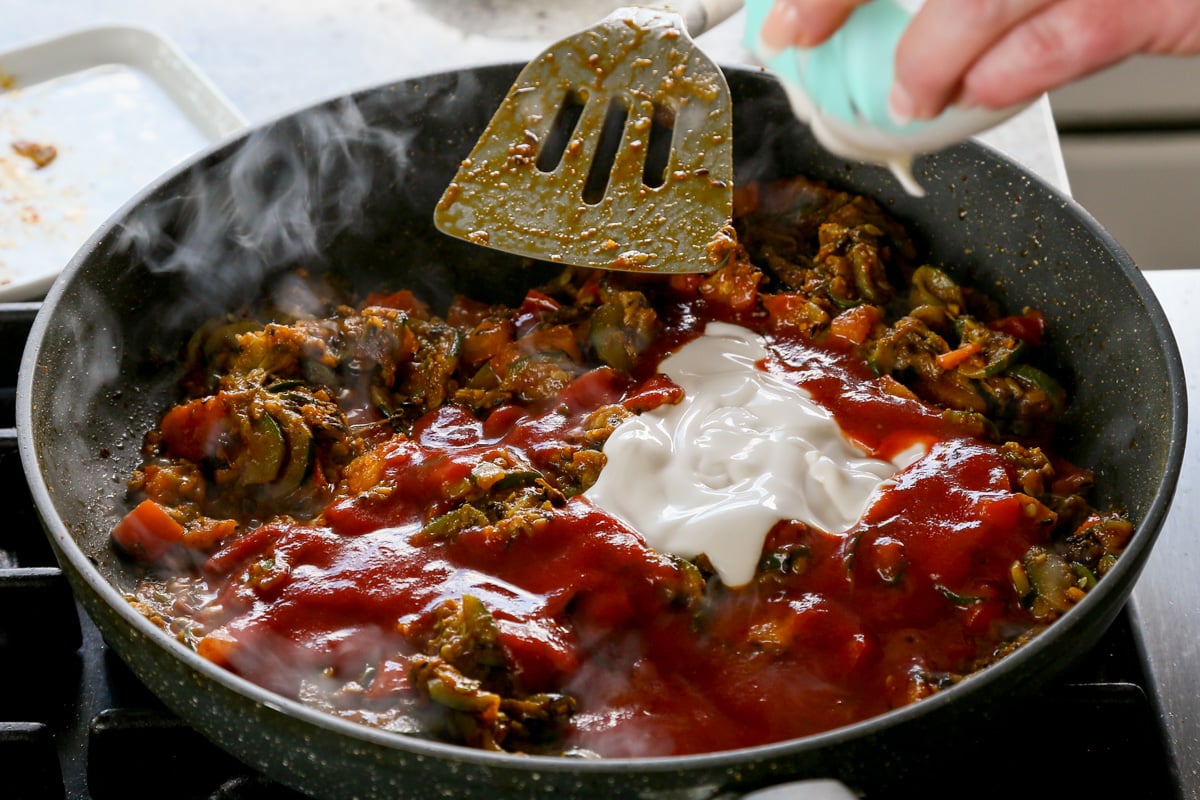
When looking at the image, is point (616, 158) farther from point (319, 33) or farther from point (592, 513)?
point (319, 33)

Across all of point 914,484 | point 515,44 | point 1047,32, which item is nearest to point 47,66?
point 515,44

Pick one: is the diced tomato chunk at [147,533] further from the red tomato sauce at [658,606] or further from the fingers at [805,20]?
the fingers at [805,20]

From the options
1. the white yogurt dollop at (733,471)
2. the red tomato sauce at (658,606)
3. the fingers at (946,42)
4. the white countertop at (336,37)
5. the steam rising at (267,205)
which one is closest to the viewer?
the fingers at (946,42)

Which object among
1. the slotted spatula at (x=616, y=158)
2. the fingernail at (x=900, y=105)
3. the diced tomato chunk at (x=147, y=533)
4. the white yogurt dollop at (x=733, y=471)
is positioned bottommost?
the diced tomato chunk at (x=147, y=533)

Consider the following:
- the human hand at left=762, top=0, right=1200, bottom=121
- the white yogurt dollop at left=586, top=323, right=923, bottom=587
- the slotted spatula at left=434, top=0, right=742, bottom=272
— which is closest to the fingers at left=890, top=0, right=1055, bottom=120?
the human hand at left=762, top=0, right=1200, bottom=121

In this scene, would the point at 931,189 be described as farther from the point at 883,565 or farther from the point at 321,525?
the point at 321,525

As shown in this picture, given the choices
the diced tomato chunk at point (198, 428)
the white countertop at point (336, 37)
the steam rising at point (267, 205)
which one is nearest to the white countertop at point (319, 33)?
the white countertop at point (336, 37)

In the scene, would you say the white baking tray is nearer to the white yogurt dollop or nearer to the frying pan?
the frying pan

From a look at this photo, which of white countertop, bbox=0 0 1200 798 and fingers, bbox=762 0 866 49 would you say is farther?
white countertop, bbox=0 0 1200 798

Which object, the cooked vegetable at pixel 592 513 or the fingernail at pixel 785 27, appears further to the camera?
the cooked vegetable at pixel 592 513
